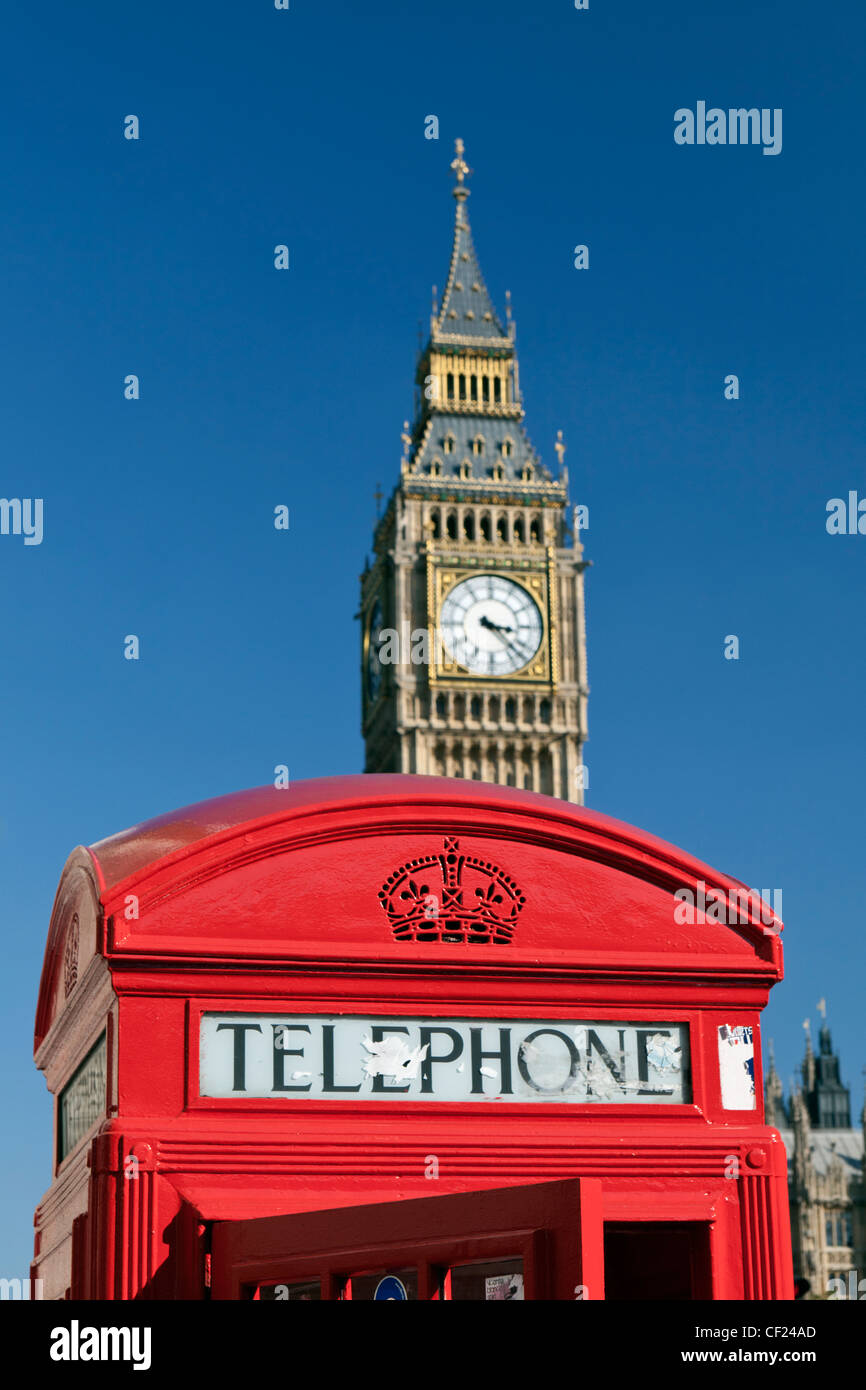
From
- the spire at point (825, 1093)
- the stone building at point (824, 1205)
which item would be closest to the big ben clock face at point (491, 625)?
the stone building at point (824, 1205)

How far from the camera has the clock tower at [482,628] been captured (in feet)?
250

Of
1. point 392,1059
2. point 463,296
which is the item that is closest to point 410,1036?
point 392,1059

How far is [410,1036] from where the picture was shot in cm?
848

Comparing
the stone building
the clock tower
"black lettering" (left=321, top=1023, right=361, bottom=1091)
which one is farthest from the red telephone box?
the stone building

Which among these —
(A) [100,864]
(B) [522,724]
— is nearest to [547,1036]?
(A) [100,864]

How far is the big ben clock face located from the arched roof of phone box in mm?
67316

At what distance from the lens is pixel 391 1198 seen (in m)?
8.23

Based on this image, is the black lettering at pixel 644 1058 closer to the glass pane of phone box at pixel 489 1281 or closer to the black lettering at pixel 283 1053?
the black lettering at pixel 283 1053

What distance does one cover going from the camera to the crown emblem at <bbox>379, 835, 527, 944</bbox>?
871cm

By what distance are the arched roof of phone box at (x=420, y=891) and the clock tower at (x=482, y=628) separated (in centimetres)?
6438

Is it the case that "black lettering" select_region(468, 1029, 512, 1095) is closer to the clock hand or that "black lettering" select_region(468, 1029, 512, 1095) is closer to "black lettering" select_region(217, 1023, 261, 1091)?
"black lettering" select_region(217, 1023, 261, 1091)

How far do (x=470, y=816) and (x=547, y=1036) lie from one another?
1.00m

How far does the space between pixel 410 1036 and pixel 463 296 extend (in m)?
79.0
